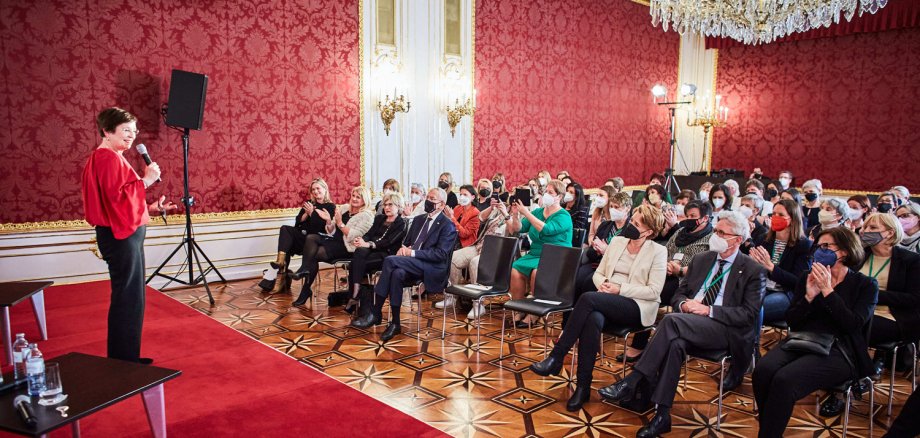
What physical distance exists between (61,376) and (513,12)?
8604 mm

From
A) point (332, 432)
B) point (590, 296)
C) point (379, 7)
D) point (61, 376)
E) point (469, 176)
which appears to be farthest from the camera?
point (469, 176)

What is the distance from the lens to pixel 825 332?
10.6 feet

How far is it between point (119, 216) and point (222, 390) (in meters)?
1.24

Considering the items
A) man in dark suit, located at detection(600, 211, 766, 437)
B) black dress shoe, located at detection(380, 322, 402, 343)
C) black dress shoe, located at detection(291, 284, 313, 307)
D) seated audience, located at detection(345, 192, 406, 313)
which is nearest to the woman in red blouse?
black dress shoe, located at detection(380, 322, 402, 343)

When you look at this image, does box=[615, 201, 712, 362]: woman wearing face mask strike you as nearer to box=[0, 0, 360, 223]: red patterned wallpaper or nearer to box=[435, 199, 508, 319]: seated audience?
box=[435, 199, 508, 319]: seated audience

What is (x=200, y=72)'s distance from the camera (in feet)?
23.3

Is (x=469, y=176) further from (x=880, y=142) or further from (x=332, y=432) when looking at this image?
(x=880, y=142)

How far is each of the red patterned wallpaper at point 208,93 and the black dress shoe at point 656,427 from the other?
570 cm

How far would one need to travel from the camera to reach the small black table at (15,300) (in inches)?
161

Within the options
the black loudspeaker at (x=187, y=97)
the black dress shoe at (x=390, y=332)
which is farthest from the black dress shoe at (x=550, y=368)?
the black loudspeaker at (x=187, y=97)

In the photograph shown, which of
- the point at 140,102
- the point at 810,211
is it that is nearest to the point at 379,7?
the point at 140,102

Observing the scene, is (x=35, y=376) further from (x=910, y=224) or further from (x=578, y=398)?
(x=910, y=224)

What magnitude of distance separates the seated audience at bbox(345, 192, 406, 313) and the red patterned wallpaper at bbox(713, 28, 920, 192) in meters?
9.44

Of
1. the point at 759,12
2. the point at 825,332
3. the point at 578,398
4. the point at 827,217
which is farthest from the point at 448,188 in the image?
the point at 825,332
